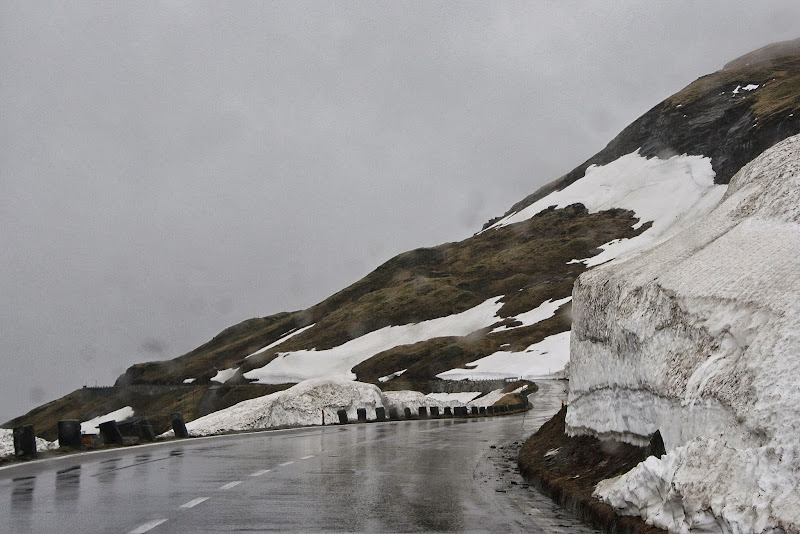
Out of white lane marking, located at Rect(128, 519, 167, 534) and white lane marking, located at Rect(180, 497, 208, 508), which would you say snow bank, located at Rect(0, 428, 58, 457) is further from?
white lane marking, located at Rect(128, 519, 167, 534)

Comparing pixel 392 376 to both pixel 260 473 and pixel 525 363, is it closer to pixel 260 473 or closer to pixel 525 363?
pixel 525 363

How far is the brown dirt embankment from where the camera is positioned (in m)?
9.61

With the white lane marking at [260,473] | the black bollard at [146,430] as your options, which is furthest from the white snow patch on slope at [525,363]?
the white lane marking at [260,473]

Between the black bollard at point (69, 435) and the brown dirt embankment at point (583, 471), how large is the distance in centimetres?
1120

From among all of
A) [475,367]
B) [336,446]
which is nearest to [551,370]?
[475,367]

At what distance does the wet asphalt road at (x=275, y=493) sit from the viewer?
9562 mm

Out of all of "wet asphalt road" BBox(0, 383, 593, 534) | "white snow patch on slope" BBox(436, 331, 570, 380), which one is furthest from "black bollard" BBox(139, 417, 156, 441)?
"white snow patch on slope" BBox(436, 331, 570, 380)

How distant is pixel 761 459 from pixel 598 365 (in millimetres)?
7168

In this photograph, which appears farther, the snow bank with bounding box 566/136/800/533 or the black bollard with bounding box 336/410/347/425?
the black bollard with bounding box 336/410/347/425

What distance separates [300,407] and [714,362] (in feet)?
118

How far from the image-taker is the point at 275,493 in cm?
1233

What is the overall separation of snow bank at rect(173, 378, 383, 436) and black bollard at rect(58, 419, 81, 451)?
16.0m

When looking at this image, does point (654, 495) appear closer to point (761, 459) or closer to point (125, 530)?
point (761, 459)

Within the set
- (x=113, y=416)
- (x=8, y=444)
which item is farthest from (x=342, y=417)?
(x=113, y=416)
